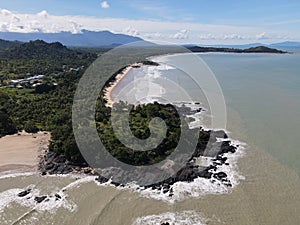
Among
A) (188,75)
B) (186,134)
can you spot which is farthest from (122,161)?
(188,75)

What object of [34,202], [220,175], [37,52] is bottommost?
[34,202]

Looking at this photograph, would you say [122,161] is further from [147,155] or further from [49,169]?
[49,169]

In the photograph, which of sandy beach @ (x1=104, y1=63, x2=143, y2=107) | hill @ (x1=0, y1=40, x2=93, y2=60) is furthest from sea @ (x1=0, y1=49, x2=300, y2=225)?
hill @ (x1=0, y1=40, x2=93, y2=60)

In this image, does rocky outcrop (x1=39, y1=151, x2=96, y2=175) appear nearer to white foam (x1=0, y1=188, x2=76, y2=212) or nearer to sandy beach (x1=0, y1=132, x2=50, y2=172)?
sandy beach (x1=0, y1=132, x2=50, y2=172)

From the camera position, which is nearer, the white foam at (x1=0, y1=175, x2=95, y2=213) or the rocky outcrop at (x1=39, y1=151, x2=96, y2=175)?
the white foam at (x1=0, y1=175, x2=95, y2=213)

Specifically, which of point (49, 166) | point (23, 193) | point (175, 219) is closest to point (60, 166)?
point (49, 166)

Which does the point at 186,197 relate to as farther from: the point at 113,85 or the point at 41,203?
the point at 113,85
